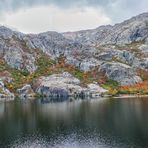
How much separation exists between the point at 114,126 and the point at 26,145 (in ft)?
138

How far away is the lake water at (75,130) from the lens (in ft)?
338

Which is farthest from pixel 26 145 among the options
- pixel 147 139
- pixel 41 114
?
pixel 41 114

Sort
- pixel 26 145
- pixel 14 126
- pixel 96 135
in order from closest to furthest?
pixel 26 145 → pixel 96 135 → pixel 14 126

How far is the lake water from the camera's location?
4050 inches

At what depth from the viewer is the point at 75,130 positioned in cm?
12356

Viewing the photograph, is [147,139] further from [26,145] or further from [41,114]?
[41,114]

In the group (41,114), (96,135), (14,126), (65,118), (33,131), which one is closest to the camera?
(96,135)

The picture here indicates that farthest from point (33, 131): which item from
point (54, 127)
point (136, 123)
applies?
point (136, 123)

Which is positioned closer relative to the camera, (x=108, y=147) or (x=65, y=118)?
(x=108, y=147)

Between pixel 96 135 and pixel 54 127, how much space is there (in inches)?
1037

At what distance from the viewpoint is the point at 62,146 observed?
101m

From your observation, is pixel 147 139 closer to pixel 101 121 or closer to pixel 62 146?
pixel 62 146

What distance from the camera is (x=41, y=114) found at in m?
172

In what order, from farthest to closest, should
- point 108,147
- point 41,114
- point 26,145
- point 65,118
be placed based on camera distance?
point 41,114
point 65,118
point 26,145
point 108,147
